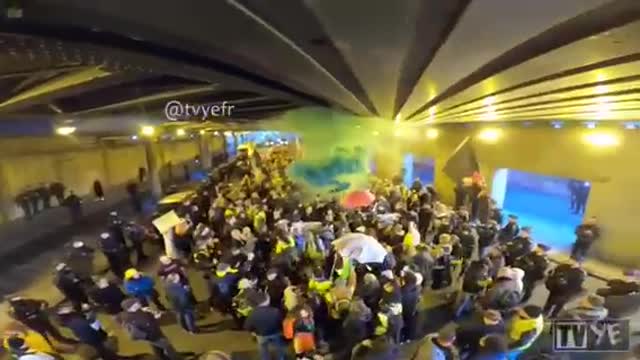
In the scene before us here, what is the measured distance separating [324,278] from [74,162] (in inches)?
50.2

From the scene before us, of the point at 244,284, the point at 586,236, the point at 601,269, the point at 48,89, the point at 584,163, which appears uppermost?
the point at 48,89

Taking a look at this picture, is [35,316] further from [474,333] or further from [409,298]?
[474,333]

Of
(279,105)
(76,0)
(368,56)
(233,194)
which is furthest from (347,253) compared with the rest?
(76,0)

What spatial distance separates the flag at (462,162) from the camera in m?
1.55

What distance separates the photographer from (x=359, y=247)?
6.59ft

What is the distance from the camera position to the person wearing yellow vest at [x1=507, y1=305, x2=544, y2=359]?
70.8 inches

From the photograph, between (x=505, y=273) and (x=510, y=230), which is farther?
(x=505, y=273)

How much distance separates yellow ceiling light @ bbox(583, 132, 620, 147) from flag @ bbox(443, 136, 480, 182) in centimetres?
33

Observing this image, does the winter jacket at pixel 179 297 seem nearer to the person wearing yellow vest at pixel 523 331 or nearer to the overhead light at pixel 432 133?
the overhead light at pixel 432 133

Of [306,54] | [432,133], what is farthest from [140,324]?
[306,54]

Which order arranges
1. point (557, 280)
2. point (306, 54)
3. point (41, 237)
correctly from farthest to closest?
point (557, 280) < point (41, 237) < point (306, 54)

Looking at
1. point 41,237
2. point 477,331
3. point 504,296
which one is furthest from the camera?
point 504,296

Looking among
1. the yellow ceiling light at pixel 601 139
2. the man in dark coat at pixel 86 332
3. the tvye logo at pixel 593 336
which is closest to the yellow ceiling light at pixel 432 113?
the yellow ceiling light at pixel 601 139

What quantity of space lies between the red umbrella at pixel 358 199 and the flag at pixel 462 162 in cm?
29
